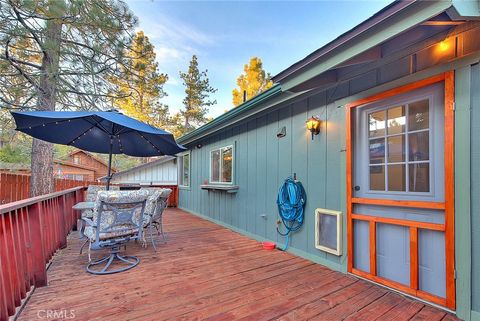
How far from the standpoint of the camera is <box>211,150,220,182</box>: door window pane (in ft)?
21.0

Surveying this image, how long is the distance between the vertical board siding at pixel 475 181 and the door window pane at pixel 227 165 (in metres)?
4.39

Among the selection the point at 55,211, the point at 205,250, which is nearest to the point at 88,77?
the point at 55,211

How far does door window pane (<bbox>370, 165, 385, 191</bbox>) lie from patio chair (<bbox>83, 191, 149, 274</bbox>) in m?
2.80

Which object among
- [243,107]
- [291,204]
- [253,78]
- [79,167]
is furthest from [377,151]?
[79,167]

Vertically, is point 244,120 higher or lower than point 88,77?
lower

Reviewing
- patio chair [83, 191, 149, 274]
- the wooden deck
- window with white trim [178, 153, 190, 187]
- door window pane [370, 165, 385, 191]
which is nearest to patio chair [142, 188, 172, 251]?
patio chair [83, 191, 149, 274]

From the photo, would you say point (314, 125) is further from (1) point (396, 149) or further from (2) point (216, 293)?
(2) point (216, 293)

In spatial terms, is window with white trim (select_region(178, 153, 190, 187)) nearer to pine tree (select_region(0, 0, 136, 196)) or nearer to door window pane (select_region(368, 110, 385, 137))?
pine tree (select_region(0, 0, 136, 196))

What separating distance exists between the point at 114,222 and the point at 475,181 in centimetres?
366

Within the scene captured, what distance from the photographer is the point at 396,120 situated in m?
2.49

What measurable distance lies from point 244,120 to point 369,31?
327 centimetres

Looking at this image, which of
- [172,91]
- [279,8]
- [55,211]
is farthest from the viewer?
[172,91]

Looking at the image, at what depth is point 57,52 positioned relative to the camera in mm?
4133

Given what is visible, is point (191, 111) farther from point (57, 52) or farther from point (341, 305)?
point (341, 305)
